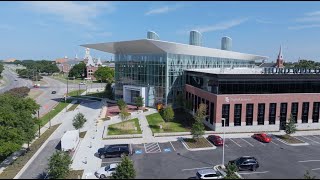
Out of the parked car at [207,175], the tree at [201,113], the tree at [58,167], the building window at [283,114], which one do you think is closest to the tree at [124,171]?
the tree at [58,167]

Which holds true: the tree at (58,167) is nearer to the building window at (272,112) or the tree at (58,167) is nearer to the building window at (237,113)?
the building window at (237,113)

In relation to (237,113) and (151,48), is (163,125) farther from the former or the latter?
(151,48)

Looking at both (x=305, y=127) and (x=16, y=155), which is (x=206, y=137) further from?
(x=16, y=155)

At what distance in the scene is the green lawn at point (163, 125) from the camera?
46500 mm

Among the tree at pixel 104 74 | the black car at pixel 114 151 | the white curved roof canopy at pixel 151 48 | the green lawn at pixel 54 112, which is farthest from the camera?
the tree at pixel 104 74

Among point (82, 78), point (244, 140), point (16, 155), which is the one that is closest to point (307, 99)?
point (244, 140)

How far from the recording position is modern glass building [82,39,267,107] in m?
61.9

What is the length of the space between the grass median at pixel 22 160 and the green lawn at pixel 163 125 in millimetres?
16629

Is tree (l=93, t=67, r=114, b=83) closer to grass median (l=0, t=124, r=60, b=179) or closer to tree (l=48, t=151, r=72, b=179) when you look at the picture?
grass median (l=0, t=124, r=60, b=179)

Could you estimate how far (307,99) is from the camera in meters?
48.7

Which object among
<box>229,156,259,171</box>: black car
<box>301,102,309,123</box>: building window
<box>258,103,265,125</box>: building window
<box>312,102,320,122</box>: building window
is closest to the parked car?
<box>229,156,259,171</box>: black car

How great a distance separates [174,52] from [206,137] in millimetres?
24859

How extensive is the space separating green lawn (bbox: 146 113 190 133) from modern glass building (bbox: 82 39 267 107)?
32.9 ft

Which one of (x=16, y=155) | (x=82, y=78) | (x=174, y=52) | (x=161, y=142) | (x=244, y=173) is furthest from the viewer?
(x=82, y=78)
